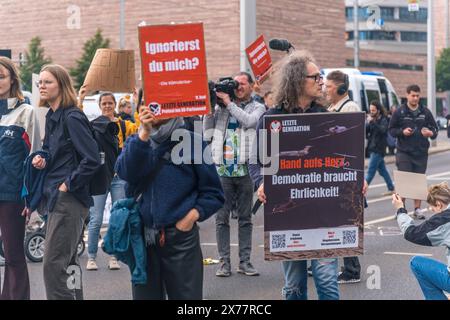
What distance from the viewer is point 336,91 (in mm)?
8391

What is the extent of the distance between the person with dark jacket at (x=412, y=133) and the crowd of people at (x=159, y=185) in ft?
16.0

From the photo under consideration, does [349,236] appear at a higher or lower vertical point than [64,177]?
lower

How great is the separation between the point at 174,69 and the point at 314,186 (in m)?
1.35

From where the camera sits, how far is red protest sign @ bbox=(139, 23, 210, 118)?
15.9ft

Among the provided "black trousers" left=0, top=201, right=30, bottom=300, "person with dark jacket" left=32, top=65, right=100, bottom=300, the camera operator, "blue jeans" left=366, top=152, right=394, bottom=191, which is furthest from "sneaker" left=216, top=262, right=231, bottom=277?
"blue jeans" left=366, top=152, right=394, bottom=191

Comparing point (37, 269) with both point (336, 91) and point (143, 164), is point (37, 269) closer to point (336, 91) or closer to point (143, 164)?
point (336, 91)

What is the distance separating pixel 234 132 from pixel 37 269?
248 centimetres

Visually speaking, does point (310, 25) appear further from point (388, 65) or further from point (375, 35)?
point (375, 35)

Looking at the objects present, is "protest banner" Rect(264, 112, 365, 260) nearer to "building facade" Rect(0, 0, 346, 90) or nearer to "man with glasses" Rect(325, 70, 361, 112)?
"man with glasses" Rect(325, 70, 361, 112)

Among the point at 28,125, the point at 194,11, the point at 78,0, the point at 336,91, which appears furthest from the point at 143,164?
the point at 78,0

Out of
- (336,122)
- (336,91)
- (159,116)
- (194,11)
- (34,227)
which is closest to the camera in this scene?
(159,116)

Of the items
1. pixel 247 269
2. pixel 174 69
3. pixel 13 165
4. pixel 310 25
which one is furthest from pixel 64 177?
pixel 310 25

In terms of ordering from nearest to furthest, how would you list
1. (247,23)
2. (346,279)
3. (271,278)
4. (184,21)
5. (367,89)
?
1. (346,279)
2. (271,278)
3. (247,23)
4. (367,89)
5. (184,21)

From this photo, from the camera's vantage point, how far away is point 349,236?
18.9 ft
